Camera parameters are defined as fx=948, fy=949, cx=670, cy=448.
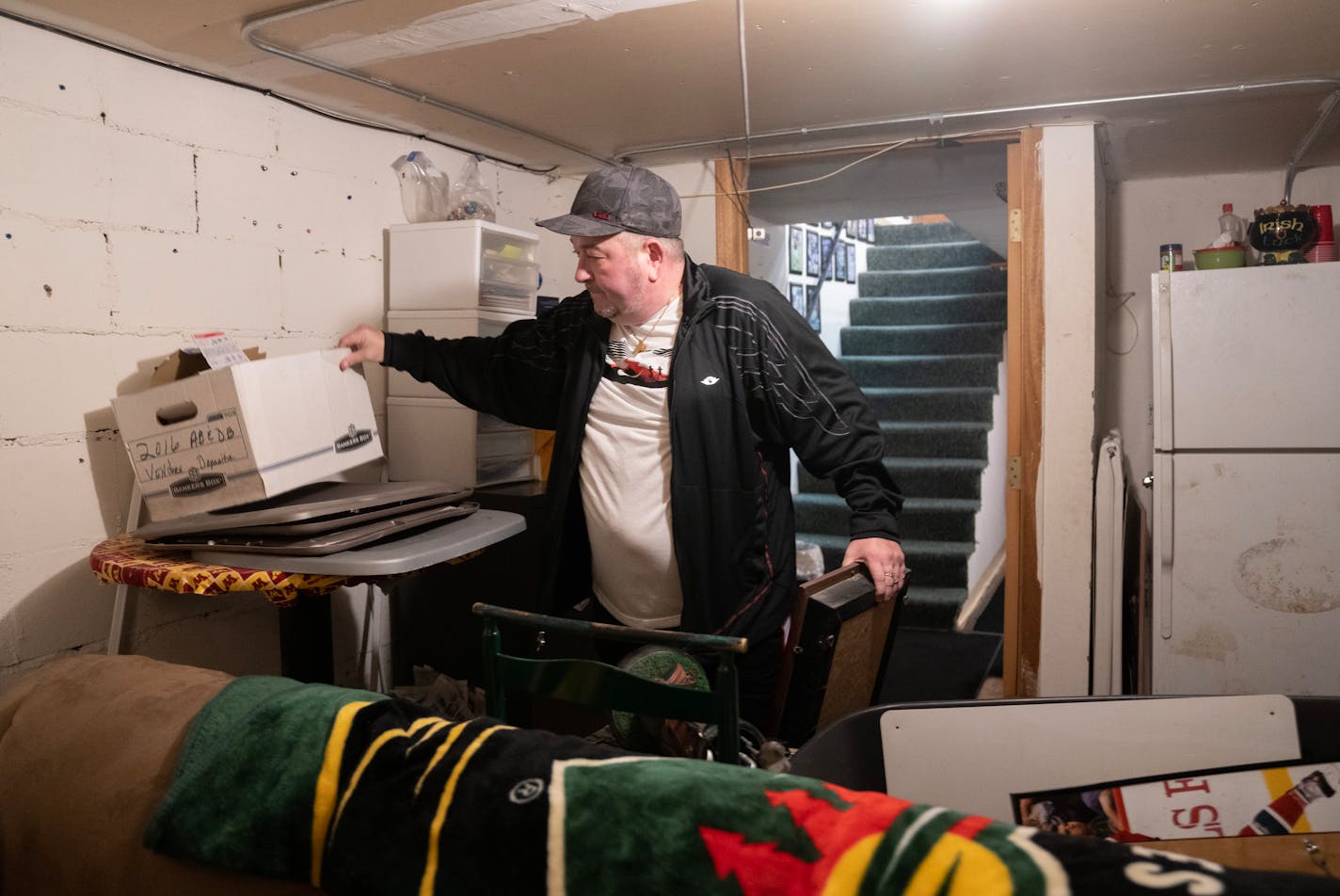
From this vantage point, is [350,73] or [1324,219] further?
[1324,219]

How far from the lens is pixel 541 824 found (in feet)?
2.72

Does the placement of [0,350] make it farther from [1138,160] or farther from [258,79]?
[1138,160]

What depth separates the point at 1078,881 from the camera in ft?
2.18

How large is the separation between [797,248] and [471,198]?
2.57 m

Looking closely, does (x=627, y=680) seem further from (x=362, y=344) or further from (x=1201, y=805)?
(x=362, y=344)

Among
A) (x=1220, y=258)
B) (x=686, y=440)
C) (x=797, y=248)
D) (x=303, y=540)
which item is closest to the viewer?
(x=303, y=540)

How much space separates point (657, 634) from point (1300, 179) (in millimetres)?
3439

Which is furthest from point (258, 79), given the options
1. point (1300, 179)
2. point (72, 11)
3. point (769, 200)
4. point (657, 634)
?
point (1300, 179)

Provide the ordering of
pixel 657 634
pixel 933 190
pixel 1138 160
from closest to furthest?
pixel 657 634 → pixel 1138 160 → pixel 933 190

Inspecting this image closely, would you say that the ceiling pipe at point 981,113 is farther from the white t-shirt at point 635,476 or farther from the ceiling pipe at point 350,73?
the white t-shirt at point 635,476

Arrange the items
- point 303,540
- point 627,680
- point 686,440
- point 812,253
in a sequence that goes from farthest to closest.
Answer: point 812,253, point 686,440, point 303,540, point 627,680

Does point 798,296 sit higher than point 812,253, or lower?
lower

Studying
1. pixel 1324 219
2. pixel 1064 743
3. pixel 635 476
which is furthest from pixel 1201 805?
pixel 1324 219

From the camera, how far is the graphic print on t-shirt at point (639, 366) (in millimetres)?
1981
